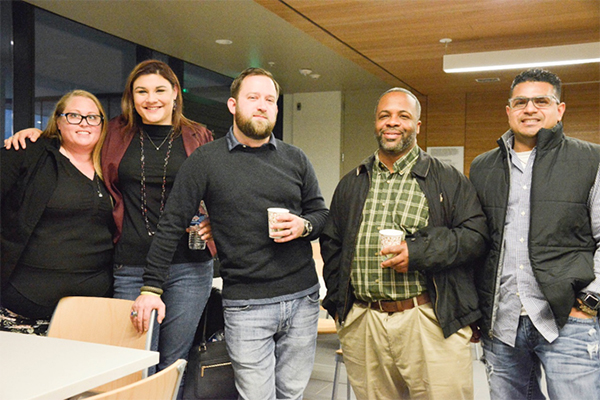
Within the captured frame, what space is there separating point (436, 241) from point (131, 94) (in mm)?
1392

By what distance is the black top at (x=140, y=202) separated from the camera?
211cm

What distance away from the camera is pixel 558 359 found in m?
1.85

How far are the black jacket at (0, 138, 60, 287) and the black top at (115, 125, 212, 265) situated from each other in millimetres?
300

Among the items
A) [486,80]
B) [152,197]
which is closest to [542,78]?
[152,197]

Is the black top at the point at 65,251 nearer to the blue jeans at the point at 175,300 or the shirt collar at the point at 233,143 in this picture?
the blue jeans at the point at 175,300

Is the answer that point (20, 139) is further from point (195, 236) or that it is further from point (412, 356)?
point (412, 356)

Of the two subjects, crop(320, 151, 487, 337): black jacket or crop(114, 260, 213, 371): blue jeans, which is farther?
crop(114, 260, 213, 371): blue jeans

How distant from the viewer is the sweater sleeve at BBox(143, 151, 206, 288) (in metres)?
1.94

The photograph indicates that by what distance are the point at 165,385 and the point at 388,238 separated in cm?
90

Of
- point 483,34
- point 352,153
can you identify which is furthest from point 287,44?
point 352,153

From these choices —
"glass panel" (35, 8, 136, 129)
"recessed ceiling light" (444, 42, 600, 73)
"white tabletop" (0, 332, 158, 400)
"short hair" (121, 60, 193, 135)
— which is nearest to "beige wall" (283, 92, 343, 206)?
"recessed ceiling light" (444, 42, 600, 73)

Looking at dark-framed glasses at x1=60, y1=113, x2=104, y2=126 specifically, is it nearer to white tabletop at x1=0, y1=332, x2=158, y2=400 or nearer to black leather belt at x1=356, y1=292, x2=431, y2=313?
white tabletop at x1=0, y1=332, x2=158, y2=400

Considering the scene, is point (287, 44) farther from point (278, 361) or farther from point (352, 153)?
point (278, 361)

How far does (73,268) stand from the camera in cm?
211
